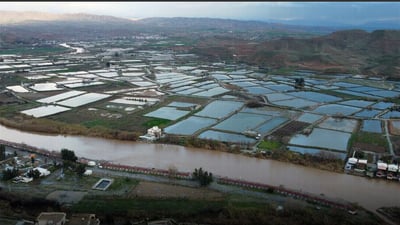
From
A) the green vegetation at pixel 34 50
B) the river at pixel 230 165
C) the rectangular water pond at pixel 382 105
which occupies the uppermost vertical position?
the green vegetation at pixel 34 50

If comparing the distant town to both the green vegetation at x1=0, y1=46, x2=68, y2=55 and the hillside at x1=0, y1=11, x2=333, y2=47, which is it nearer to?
the green vegetation at x1=0, y1=46, x2=68, y2=55

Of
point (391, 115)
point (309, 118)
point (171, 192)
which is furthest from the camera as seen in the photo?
point (391, 115)

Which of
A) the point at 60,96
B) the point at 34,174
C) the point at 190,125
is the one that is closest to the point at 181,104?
the point at 190,125

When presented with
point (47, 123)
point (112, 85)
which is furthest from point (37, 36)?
point (47, 123)

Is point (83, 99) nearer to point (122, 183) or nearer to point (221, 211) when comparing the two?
point (122, 183)

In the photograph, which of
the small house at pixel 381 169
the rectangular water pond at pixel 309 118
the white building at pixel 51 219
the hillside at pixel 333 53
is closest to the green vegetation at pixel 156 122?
the rectangular water pond at pixel 309 118

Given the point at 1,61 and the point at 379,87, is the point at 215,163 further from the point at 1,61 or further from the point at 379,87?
the point at 1,61

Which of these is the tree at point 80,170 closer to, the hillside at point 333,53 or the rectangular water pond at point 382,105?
the rectangular water pond at point 382,105
